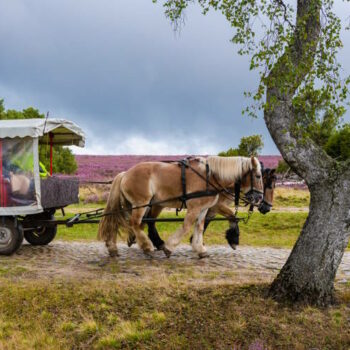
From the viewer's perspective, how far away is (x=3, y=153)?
355 inches

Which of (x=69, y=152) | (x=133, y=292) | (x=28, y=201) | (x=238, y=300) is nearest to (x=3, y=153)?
(x=28, y=201)

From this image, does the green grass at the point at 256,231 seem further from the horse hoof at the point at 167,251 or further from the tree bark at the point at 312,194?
the tree bark at the point at 312,194

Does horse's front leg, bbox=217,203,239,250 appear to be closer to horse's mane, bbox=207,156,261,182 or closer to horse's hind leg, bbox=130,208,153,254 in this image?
horse's mane, bbox=207,156,261,182

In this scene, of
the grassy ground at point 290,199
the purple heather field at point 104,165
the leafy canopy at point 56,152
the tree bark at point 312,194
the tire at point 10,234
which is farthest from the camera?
the purple heather field at point 104,165

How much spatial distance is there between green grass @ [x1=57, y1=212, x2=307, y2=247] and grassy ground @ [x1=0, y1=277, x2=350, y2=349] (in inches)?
234

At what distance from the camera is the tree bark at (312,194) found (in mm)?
5980

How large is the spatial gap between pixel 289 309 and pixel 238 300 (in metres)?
0.71

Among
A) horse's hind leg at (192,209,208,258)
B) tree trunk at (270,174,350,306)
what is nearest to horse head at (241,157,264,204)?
horse's hind leg at (192,209,208,258)

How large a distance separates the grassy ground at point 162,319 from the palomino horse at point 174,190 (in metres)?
2.08

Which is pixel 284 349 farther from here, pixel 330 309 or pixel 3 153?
pixel 3 153

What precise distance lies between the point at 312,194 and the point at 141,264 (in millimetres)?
3873

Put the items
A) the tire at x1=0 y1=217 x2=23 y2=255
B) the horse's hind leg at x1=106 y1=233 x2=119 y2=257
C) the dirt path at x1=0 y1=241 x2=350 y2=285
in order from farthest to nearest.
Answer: the tire at x1=0 y1=217 x2=23 y2=255
the horse's hind leg at x1=106 y1=233 x2=119 y2=257
the dirt path at x1=0 y1=241 x2=350 y2=285

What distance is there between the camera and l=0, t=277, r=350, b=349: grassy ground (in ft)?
17.4

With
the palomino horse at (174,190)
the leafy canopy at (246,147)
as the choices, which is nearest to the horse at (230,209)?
the palomino horse at (174,190)
